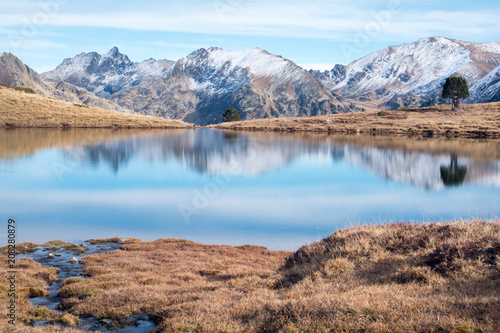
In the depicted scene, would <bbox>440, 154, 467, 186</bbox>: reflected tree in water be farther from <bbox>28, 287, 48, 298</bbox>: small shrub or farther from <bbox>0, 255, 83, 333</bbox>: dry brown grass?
<bbox>28, 287, 48, 298</bbox>: small shrub

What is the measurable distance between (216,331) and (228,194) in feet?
115

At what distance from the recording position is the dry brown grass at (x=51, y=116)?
14662 centimetres

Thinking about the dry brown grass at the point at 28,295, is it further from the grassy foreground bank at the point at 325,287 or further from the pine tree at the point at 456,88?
the pine tree at the point at 456,88

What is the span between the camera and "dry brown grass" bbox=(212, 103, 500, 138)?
13050 cm

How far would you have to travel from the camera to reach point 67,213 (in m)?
36.2

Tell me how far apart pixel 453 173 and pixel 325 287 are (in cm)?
5400

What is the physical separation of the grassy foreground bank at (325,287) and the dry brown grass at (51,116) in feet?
471

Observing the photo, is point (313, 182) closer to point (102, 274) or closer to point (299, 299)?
point (102, 274)

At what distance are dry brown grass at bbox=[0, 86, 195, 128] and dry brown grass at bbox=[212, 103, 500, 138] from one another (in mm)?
45793

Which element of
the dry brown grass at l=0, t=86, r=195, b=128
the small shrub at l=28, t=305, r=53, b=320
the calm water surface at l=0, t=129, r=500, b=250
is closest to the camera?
the small shrub at l=28, t=305, r=53, b=320

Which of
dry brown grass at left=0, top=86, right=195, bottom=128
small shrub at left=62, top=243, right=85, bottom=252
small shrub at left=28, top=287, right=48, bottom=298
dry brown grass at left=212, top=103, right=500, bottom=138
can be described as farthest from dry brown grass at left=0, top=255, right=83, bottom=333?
dry brown grass at left=0, top=86, right=195, bottom=128

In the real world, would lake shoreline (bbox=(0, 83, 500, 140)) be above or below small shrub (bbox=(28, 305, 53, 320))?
above

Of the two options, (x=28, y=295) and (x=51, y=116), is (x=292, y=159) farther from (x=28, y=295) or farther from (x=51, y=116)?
(x=51, y=116)

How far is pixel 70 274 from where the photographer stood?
20.1 meters
